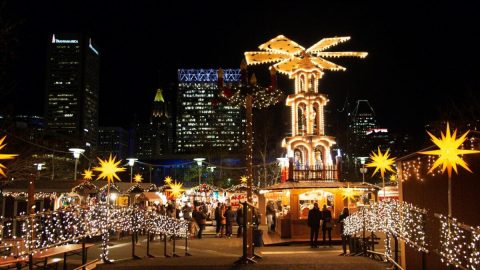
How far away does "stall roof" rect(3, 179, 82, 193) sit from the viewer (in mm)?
23969

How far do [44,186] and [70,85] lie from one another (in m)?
142

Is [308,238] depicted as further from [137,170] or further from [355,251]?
[137,170]

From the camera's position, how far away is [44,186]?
24.2 m

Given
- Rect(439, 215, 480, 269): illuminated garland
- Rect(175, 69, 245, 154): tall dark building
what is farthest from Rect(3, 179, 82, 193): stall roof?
Rect(175, 69, 245, 154): tall dark building

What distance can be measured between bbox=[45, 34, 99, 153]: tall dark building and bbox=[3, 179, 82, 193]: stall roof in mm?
132920

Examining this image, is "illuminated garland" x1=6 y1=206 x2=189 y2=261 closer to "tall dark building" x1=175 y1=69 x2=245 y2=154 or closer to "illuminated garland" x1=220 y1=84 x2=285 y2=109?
"illuminated garland" x1=220 y1=84 x2=285 y2=109

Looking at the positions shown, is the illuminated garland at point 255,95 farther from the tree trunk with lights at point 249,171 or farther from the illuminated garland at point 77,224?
the illuminated garland at point 77,224

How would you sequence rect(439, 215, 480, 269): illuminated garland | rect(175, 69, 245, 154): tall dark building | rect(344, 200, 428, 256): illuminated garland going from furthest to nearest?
1. rect(175, 69, 245, 154): tall dark building
2. rect(344, 200, 428, 256): illuminated garland
3. rect(439, 215, 480, 269): illuminated garland

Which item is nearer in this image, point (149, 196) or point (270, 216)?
point (270, 216)

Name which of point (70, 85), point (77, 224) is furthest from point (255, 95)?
point (70, 85)

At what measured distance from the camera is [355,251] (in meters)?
14.1

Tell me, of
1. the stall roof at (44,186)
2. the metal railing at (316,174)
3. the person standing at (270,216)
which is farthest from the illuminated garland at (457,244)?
the stall roof at (44,186)

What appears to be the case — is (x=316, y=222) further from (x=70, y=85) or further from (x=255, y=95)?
(x=70, y=85)

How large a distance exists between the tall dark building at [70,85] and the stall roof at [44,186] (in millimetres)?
132920
